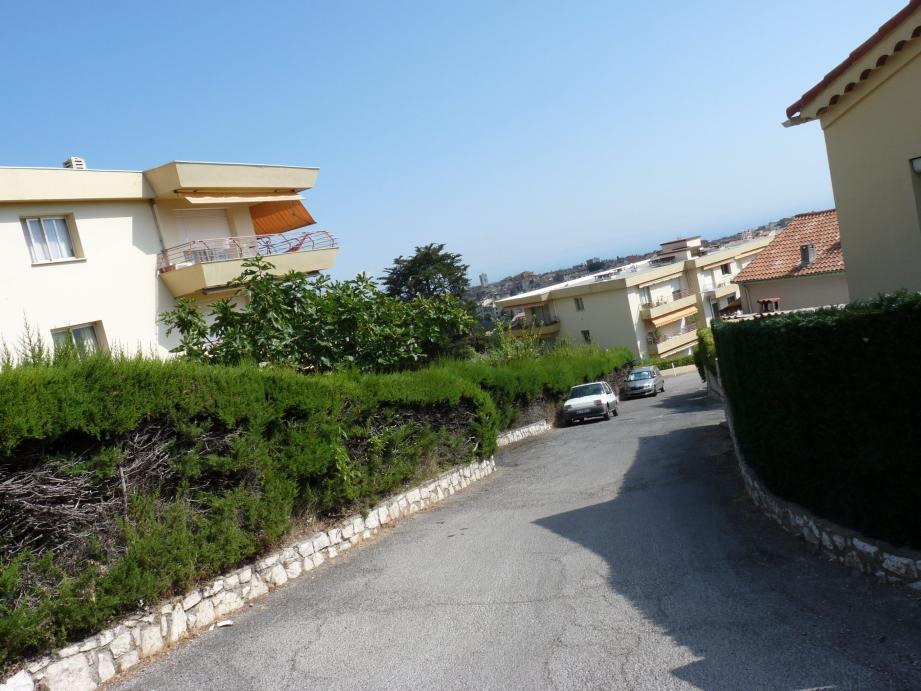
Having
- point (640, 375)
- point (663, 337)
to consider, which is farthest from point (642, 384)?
point (663, 337)

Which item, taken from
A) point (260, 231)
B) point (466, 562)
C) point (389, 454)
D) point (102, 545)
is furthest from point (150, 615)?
point (260, 231)

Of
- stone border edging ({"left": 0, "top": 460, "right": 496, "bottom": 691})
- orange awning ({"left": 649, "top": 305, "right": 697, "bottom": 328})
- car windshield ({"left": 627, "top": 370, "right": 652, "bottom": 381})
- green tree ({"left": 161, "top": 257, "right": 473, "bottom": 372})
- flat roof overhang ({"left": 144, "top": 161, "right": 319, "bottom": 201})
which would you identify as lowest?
car windshield ({"left": 627, "top": 370, "right": 652, "bottom": 381})

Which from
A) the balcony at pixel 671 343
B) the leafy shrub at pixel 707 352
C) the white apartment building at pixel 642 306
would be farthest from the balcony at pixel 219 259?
the balcony at pixel 671 343

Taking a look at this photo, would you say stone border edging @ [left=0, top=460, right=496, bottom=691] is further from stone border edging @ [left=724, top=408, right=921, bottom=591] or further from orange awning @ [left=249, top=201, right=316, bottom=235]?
orange awning @ [left=249, top=201, right=316, bottom=235]

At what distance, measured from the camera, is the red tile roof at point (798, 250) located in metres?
28.3

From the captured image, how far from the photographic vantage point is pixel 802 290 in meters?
28.5

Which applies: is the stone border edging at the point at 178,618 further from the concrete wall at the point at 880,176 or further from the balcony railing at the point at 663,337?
the balcony railing at the point at 663,337

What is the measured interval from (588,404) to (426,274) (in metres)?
27.3

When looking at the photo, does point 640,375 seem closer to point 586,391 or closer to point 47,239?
point 586,391

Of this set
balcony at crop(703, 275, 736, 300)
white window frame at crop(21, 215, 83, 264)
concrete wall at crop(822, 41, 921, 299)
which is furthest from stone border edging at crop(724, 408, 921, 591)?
balcony at crop(703, 275, 736, 300)

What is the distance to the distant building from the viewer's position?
26.9 metres

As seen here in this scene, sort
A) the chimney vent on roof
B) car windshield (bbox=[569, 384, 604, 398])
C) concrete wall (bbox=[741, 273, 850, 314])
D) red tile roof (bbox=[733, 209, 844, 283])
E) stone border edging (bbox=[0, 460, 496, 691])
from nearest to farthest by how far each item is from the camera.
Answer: stone border edging (bbox=[0, 460, 496, 691])
concrete wall (bbox=[741, 273, 850, 314])
red tile roof (bbox=[733, 209, 844, 283])
the chimney vent on roof
car windshield (bbox=[569, 384, 604, 398])

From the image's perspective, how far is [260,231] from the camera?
26.5 m

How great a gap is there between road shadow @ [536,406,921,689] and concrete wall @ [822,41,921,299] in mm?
3705
